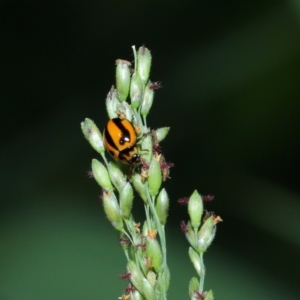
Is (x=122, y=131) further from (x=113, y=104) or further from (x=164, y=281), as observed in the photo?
(x=164, y=281)

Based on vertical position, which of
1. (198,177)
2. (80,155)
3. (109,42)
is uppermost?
(109,42)

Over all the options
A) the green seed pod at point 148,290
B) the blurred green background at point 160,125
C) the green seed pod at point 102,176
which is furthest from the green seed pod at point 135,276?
the blurred green background at point 160,125

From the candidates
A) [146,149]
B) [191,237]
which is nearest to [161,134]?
[146,149]

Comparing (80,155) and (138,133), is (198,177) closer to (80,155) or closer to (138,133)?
(80,155)

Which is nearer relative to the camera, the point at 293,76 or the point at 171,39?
the point at 293,76

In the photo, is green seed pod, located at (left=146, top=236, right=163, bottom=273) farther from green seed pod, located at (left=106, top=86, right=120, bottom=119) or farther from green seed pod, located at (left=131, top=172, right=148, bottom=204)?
green seed pod, located at (left=106, top=86, right=120, bottom=119)

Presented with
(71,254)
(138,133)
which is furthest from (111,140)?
(71,254)
